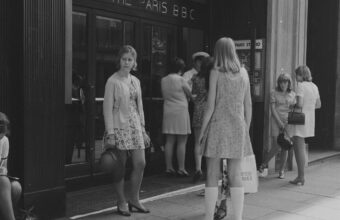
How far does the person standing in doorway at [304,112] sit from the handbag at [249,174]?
7.66 feet

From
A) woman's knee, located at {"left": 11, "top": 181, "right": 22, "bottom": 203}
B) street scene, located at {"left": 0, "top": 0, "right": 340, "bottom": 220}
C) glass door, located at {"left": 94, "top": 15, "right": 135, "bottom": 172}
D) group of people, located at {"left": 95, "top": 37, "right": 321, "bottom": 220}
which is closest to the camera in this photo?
woman's knee, located at {"left": 11, "top": 181, "right": 22, "bottom": 203}

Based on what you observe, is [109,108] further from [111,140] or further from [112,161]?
[112,161]

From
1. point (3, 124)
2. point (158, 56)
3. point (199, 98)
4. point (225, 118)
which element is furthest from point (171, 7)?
point (3, 124)

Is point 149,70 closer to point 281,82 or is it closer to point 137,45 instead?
point 137,45

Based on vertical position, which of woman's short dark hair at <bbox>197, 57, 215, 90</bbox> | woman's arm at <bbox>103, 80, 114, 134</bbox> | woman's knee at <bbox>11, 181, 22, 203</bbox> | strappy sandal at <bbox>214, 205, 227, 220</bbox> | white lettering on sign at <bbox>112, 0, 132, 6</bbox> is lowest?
strappy sandal at <bbox>214, 205, 227, 220</bbox>

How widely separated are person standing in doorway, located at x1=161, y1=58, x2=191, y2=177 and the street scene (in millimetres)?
17

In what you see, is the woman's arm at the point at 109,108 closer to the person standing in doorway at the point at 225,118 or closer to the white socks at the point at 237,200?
the person standing in doorway at the point at 225,118

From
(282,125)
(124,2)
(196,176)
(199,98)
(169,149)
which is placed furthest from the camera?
(282,125)

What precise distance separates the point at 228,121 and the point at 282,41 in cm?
383

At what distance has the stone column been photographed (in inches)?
312

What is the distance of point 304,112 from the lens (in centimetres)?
756

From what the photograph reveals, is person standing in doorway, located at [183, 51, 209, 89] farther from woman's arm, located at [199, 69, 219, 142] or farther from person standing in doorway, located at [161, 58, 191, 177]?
woman's arm, located at [199, 69, 219, 142]

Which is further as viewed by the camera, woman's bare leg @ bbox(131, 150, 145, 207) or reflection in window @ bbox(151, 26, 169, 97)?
reflection in window @ bbox(151, 26, 169, 97)

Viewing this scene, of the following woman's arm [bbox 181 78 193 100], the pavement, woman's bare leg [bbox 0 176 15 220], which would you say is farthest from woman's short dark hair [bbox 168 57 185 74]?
woman's bare leg [bbox 0 176 15 220]
